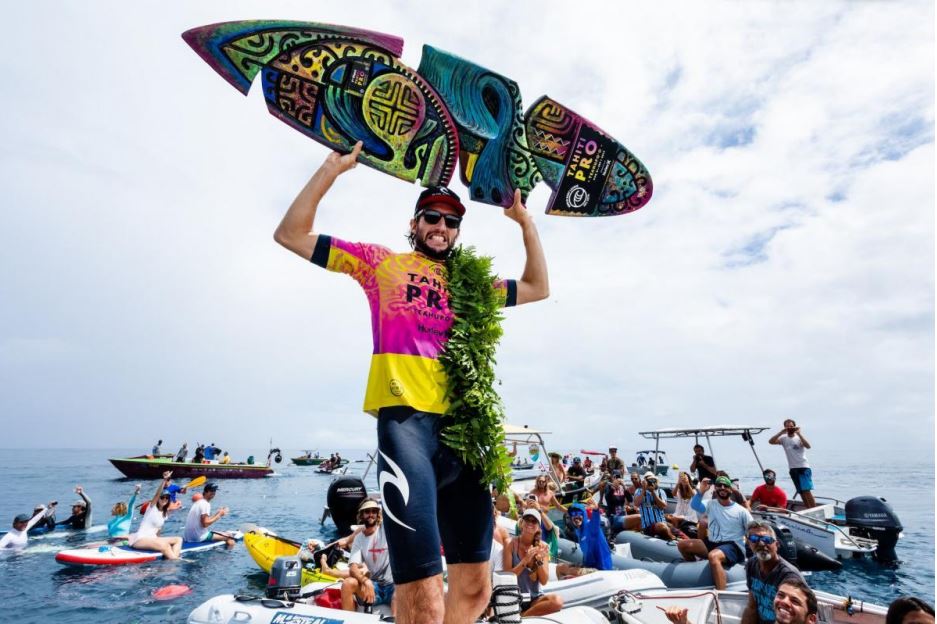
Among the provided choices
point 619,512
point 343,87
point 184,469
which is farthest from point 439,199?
point 184,469

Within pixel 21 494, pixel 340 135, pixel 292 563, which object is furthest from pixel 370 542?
pixel 21 494

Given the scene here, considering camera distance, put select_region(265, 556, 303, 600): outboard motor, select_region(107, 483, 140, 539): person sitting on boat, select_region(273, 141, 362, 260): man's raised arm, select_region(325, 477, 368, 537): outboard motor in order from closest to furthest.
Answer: select_region(273, 141, 362, 260): man's raised arm < select_region(265, 556, 303, 600): outboard motor < select_region(325, 477, 368, 537): outboard motor < select_region(107, 483, 140, 539): person sitting on boat

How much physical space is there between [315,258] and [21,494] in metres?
57.8

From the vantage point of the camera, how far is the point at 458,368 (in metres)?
2.65

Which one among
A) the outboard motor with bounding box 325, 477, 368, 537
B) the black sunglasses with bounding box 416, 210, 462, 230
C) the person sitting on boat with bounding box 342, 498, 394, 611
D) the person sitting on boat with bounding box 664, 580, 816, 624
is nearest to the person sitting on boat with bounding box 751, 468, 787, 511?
the outboard motor with bounding box 325, 477, 368, 537

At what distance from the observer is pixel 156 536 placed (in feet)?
50.2

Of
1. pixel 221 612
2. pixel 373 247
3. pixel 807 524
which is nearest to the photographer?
pixel 373 247

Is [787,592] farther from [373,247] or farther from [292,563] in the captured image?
[292,563]

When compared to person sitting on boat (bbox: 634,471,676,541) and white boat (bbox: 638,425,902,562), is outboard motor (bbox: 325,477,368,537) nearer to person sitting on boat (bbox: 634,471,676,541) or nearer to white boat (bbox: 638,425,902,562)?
person sitting on boat (bbox: 634,471,676,541)

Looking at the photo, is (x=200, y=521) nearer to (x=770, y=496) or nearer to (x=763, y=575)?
(x=763, y=575)

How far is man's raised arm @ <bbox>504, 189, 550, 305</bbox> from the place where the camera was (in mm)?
3311

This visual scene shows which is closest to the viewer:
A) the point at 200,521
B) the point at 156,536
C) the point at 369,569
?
the point at 369,569

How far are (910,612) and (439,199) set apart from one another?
13.8 ft

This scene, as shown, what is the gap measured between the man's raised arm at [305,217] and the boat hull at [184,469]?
45876 millimetres
